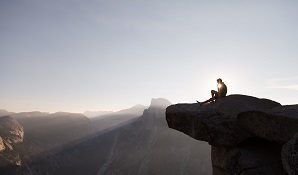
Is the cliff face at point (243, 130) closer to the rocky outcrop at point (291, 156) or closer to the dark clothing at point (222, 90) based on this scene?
the rocky outcrop at point (291, 156)

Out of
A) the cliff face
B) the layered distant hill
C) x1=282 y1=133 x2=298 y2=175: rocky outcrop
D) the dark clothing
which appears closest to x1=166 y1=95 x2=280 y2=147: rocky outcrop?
the cliff face

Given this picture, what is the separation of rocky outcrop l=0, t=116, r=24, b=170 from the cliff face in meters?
88.5

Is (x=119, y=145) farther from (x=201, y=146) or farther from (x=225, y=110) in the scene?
(x=225, y=110)

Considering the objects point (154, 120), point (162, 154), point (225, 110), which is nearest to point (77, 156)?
point (154, 120)

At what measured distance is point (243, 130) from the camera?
450 inches

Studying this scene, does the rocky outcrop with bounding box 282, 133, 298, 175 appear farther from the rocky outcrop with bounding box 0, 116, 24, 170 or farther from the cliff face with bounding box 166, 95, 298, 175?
the rocky outcrop with bounding box 0, 116, 24, 170

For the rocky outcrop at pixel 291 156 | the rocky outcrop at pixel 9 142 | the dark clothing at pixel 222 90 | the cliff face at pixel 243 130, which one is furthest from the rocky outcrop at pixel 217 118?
the rocky outcrop at pixel 9 142

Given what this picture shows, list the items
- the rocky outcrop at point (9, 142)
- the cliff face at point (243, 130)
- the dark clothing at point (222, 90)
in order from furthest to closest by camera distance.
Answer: the rocky outcrop at point (9, 142)
the dark clothing at point (222, 90)
the cliff face at point (243, 130)

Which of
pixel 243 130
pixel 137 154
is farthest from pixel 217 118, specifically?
pixel 137 154

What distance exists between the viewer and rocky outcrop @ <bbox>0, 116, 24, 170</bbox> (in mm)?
84219

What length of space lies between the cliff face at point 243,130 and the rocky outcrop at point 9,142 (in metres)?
88.5

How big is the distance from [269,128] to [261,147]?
1.79 metres

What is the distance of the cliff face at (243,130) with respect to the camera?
952 cm

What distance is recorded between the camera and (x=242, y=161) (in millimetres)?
10945
